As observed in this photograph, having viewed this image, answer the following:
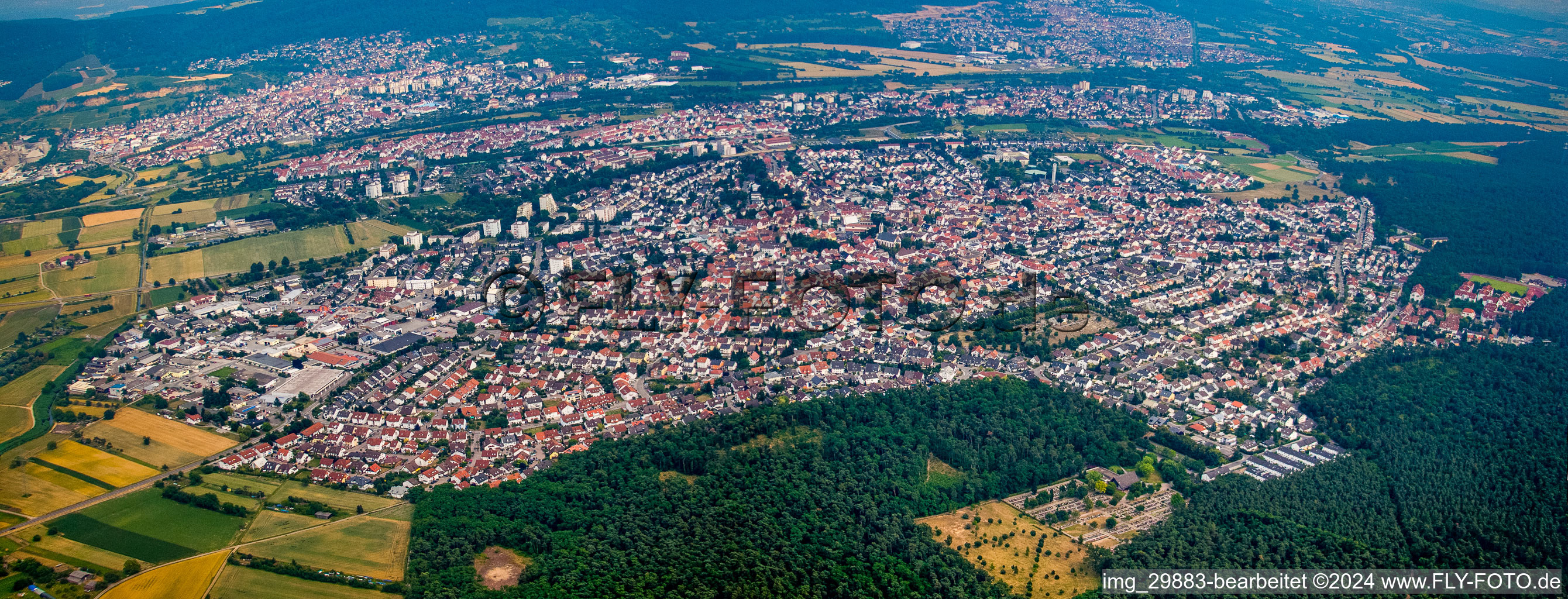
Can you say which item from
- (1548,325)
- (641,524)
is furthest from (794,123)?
(641,524)

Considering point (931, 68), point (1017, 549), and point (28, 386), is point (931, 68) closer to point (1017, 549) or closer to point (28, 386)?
point (1017, 549)

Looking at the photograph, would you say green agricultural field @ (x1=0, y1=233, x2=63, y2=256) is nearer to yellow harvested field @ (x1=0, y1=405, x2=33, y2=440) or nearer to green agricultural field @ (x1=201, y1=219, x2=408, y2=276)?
green agricultural field @ (x1=201, y1=219, x2=408, y2=276)

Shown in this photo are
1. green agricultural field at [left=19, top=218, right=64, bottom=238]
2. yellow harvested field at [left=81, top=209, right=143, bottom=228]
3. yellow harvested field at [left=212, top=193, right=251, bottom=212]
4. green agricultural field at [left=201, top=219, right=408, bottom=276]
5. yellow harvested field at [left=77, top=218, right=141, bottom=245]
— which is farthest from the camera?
yellow harvested field at [left=212, top=193, right=251, bottom=212]

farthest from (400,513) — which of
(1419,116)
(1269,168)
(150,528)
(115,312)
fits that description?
(1419,116)

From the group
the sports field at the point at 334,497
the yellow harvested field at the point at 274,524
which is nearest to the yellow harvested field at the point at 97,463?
the sports field at the point at 334,497

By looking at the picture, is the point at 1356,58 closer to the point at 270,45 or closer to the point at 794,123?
the point at 794,123

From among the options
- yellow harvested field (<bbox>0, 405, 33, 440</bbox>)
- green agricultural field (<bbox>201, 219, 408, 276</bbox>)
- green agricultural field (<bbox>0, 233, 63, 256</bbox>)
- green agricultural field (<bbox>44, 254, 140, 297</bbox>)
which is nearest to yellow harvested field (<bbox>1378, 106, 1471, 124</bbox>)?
green agricultural field (<bbox>201, 219, 408, 276</bbox>)

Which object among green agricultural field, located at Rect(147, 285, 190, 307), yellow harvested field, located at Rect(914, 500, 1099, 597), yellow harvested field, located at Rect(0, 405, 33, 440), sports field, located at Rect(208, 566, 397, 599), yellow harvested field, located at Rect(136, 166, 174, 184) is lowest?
yellow harvested field, located at Rect(914, 500, 1099, 597)
